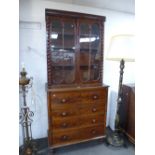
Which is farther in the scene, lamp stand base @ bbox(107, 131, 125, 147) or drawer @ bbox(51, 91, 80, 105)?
lamp stand base @ bbox(107, 131, 125, 147)

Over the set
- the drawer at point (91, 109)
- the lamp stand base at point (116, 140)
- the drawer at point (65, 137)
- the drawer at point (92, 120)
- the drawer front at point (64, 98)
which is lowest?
the lamp stand base at point (116, 140)

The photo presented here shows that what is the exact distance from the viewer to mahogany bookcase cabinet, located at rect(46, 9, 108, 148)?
200cm

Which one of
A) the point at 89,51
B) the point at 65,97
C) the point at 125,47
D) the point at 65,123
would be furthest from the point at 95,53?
the point at 65,123

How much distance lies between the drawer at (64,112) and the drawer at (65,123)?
58mm

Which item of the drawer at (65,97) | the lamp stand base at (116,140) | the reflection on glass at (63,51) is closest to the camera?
the drawer at (65,97)

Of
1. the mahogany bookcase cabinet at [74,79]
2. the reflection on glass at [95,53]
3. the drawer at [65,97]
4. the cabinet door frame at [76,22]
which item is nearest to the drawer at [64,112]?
the mahogany bookcase cabinet at [74,79]

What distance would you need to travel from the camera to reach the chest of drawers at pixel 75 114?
1978 millimetres

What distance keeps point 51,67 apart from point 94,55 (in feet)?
2.32

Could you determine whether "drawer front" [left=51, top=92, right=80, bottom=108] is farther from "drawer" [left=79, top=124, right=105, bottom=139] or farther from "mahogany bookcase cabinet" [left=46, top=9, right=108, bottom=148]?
"drawer" [left=79, top=124, right=105, bottom=139]

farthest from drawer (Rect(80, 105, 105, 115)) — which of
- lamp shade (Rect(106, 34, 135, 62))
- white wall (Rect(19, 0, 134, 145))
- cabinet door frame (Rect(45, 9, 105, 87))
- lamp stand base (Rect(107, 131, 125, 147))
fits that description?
lamp shade (Rect(106, 34, 135, 62))

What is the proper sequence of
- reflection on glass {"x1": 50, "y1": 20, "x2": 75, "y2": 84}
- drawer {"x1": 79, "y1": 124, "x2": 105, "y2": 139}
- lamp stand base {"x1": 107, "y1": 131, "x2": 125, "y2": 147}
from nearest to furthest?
reflection on glass {"x1": 50, "y1": 20, "x2": 75, "y2": 84}
drawer {"x1": 79, "y1": 124, "x2": 105, "y2": 139}
lamp stand base {"x1": 107, "y1": 131, "x2": 125, "y2": 147}

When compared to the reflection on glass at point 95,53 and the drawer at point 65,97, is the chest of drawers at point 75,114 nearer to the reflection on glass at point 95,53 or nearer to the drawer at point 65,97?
the drawer at point 65,97
